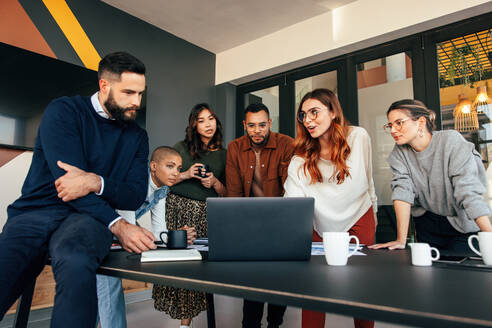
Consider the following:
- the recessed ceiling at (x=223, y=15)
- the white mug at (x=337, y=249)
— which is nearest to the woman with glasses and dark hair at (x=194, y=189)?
the white mug at (x=337, y=249)

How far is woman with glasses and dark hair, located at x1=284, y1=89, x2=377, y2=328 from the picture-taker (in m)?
1.61

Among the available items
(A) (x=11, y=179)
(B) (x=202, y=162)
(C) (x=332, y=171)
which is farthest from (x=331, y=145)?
(A) (x=11, y=179)

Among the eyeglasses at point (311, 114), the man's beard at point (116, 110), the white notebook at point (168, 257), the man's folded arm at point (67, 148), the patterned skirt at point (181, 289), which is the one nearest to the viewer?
the white notebook at point (168, 257)

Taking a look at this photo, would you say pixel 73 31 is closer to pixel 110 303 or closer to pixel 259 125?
pixel 259 125

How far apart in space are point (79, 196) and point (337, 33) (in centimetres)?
348

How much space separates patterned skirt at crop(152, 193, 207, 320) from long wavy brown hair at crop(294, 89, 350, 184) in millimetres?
975

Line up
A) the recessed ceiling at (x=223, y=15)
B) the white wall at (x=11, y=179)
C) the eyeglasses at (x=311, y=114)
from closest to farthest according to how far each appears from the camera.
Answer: the eyeglasses at (x=311, y=114) → the white wall at (x=11, y=179) → the recessed ceiling at (x=223, y=15)

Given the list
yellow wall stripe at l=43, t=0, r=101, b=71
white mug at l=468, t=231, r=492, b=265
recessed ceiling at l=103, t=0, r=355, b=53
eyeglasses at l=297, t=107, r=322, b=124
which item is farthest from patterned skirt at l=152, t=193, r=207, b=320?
recessed ceiling at l=103, t=0, r=355, b=53

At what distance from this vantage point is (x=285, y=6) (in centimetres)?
386

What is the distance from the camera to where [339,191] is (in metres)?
1.61

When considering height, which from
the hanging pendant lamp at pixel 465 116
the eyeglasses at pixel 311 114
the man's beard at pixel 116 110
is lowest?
the man's beard at pixel 116 110

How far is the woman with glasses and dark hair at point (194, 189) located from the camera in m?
2.26

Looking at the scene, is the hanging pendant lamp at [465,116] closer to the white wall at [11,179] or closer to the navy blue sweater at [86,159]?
the navy blue sweater at [86,159]

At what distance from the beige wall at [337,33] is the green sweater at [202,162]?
2053mm
